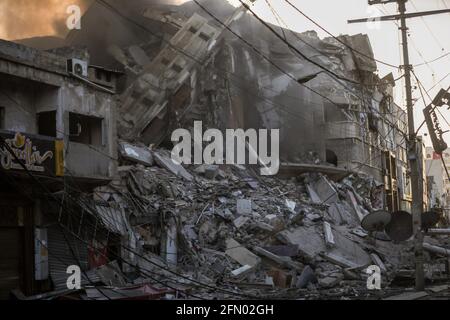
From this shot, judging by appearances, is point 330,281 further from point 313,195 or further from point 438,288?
A: point 313,195

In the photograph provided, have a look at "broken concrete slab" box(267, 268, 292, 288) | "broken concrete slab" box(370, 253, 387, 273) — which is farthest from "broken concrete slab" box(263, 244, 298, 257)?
"broken concrete slab" box(370, 253, 387, 273)

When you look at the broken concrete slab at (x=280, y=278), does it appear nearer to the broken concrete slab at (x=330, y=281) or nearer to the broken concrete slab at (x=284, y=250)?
the broken concrete slab at (x=330, y=281)

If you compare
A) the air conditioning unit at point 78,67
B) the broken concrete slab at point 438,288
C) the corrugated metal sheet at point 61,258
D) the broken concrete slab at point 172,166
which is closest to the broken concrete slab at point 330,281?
the broken concrete slab at point 438,288

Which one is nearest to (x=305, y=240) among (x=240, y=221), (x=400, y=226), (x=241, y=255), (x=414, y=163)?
(x=240, y=221)

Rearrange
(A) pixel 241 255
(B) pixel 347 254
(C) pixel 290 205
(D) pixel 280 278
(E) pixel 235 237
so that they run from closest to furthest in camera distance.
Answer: (D) pixel 280 278 < (A) pixel 241 255 < (E) pixel 235 237 < (B) pixel 347 254 < (C) pixel 290 205

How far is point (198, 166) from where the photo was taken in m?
27.8

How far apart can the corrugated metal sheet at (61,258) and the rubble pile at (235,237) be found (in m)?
1.73

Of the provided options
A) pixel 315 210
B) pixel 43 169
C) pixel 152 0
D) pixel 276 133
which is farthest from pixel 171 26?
pixel 43 169

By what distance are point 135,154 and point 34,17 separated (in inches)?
461

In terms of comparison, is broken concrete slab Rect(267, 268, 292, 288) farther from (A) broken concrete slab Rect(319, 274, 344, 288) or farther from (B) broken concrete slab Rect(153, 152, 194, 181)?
(B) broken concrete slab Rect(153, 152, 194, 181)

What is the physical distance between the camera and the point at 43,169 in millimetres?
15953

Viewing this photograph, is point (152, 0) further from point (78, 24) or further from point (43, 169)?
point (43, 169)

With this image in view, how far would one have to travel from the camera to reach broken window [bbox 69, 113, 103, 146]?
19086mm

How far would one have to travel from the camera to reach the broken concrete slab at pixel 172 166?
2540 centimetres
